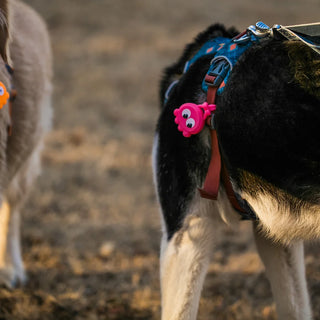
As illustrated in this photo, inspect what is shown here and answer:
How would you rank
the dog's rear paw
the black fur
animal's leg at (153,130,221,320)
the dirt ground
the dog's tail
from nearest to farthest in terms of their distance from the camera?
the black fur → animal's leg at (153,130,221,320) → the dog's tail → the dirt ground → the dog's rear paw

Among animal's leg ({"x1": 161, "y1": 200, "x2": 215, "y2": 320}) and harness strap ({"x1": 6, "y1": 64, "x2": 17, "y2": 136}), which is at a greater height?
harness strap ({"x1": 6, "y1": 64, "x2": 17, "y2": 136})

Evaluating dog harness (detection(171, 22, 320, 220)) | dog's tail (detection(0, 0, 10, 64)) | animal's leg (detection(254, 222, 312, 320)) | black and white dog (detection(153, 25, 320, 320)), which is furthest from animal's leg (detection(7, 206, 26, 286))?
dog harness (detection(171, 22, 320, 220))

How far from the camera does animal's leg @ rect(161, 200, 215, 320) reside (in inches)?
75.6

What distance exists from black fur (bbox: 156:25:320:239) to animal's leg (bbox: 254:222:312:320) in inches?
22.7

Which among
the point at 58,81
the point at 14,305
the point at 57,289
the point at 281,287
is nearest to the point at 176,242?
the point at 281,287

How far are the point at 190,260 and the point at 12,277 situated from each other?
1822 millimetres

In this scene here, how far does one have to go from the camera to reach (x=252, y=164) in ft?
5.62

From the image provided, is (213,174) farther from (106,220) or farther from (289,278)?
(106,220)

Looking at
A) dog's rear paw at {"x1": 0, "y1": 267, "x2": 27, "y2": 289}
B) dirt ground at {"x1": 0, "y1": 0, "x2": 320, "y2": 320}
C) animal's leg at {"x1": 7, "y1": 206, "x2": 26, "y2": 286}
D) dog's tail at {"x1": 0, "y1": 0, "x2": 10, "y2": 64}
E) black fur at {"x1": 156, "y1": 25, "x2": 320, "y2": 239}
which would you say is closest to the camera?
black fur at {"x1": 156, "y1": 25, "x2": 320, "y2": 239}

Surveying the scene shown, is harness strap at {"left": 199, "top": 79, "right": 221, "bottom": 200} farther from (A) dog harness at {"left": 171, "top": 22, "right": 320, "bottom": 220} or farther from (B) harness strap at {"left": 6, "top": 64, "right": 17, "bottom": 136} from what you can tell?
(B) harness strap at {"left": 6, "top": 64, "right": 17, "bottom": 136}

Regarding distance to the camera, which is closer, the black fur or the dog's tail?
the black fur

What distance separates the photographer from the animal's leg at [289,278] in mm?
2201

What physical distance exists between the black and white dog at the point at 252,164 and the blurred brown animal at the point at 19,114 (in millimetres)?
865

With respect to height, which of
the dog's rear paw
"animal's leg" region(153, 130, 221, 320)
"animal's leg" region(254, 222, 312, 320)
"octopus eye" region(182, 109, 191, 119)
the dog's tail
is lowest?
the dog's rear paw
